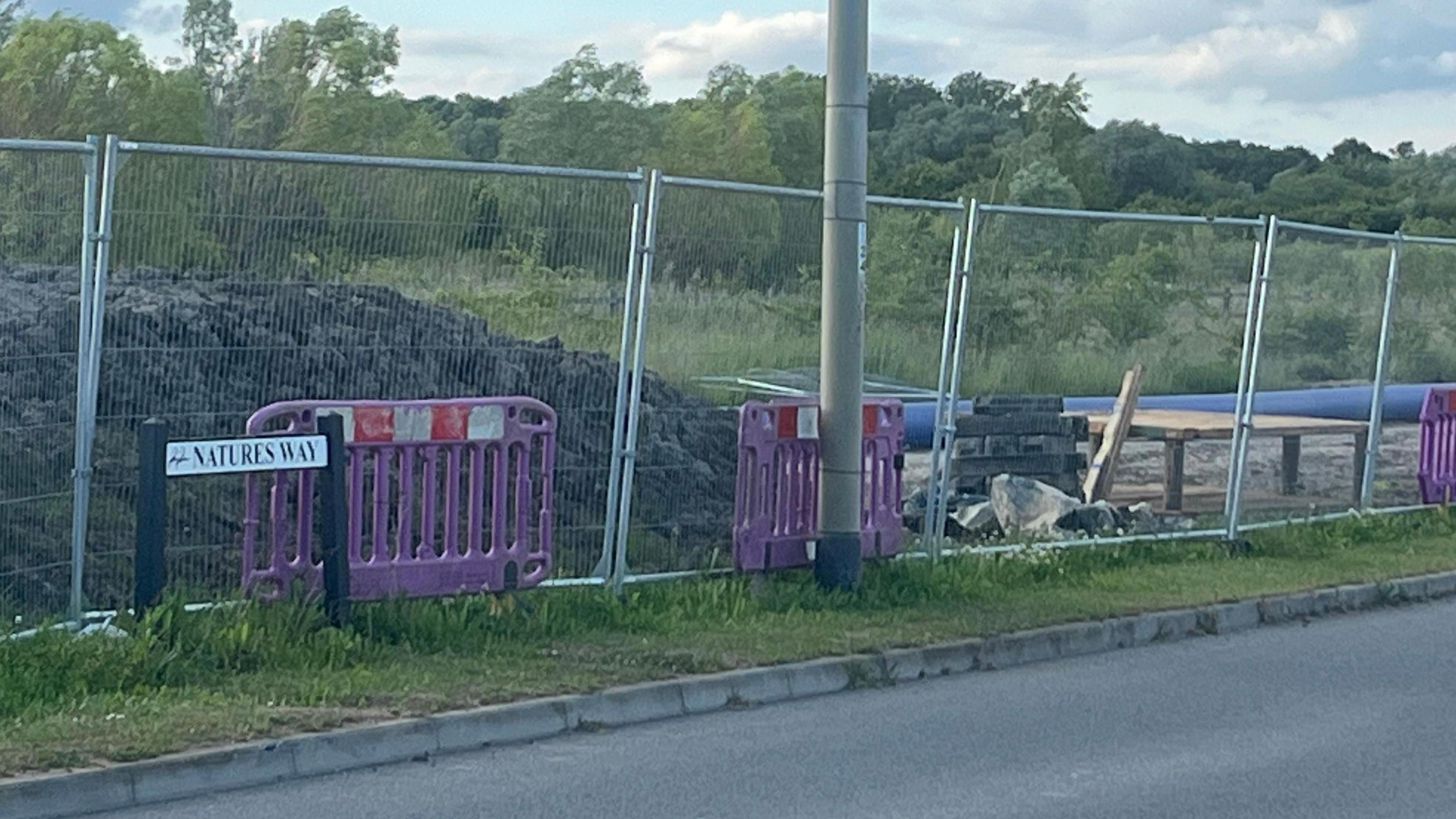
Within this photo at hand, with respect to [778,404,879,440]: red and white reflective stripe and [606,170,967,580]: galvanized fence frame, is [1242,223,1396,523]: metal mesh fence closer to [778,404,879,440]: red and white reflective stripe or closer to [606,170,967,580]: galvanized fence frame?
[778,404,879,440]: red and white reflective stripe

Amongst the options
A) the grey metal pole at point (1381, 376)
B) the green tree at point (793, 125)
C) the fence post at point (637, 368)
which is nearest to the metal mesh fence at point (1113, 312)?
the grey metal pole at point (1381, 376)

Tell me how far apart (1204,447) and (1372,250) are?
3116mm

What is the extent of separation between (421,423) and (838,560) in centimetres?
294

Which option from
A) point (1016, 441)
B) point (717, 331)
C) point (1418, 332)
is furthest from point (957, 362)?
point (1418, 332)

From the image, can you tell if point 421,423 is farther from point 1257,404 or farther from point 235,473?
point 1257,404

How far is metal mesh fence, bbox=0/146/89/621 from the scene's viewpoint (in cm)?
930

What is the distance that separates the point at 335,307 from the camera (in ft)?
34.1

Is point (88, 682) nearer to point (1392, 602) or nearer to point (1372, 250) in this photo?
point (1392, 602)

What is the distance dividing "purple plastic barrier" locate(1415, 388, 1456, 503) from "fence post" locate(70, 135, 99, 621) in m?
11.8

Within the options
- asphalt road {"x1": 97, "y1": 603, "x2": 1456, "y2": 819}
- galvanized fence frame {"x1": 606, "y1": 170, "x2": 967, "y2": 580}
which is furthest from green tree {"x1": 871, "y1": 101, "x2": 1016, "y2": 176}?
asphalt road {"x1": 97, "y1": 603, "x2": 1456, "y2": 819}

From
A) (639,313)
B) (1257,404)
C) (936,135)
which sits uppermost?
(936,135)

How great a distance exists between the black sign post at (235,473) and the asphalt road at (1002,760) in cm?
169

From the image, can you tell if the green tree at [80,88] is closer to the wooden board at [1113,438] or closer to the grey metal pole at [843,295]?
the wooden board at [1113,438]

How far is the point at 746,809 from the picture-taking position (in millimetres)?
7441
